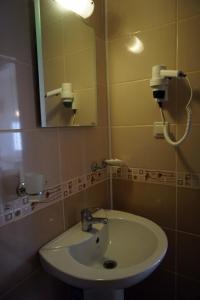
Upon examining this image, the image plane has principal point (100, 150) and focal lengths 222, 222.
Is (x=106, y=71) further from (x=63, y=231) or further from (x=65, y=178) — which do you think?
(x=63, y=231)

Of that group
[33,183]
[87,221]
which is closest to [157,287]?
[87,221]

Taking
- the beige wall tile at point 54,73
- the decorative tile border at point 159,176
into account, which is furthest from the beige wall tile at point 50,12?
the decorative tile border at point 159,176

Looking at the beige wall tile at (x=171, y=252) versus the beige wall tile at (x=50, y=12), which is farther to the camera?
the beige wall tile at (x=171, y=252)

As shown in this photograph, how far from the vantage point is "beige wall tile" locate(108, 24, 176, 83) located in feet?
3.61

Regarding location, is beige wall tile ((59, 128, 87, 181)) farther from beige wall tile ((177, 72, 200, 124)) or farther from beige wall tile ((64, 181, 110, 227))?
beige wall tile ((177, 72, 200, 124))

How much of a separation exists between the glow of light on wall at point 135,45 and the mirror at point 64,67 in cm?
20

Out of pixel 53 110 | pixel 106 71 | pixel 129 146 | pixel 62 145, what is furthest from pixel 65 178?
pixel 106 71

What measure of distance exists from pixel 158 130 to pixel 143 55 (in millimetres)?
405

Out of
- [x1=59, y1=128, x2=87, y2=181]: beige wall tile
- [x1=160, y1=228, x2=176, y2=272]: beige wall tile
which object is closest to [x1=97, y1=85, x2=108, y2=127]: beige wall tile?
[x1=59, y1=128, x2=87, y2=181]: beige wall tile

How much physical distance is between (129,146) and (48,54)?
2.13 ft

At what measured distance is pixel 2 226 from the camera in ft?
2.44

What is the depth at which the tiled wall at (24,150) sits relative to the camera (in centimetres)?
74

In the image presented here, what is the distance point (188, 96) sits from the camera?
1.08 metres

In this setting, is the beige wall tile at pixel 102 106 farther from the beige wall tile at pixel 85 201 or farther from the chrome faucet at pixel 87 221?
the chrome faucet at pixel 87 221
